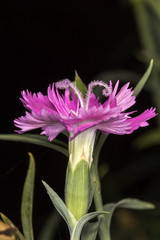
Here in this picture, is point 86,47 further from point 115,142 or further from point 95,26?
point 115,142

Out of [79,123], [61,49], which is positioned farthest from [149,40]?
[79,123]

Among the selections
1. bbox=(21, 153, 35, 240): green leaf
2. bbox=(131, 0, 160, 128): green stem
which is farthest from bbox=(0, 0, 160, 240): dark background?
bbox=(21, 153, 35, 240): green leaf

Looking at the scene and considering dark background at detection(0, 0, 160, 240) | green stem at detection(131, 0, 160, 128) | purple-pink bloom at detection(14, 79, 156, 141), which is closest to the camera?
purple-pink bloom at detection(14, 79, 156, 141)

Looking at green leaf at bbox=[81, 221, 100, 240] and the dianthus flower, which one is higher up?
the dianthus flower

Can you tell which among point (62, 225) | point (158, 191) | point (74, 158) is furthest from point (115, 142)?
point (74, 158)

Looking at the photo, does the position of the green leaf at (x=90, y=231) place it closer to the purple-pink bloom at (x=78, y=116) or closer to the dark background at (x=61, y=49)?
the purple-pink bloom at (x=78, y=116)

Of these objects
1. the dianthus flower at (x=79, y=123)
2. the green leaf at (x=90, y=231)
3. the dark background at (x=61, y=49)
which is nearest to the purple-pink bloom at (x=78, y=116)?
the dianthus flower at (x=79, y=123)

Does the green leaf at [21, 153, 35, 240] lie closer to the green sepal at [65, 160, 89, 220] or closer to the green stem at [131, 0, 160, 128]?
the green sepal at [65, 160, 89, 220]
